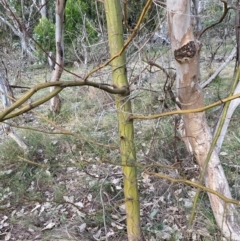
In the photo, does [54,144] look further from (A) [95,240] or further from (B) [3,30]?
(B) [3,30]

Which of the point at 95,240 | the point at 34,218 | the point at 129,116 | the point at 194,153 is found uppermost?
the point at 129,116

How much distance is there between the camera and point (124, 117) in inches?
54.7

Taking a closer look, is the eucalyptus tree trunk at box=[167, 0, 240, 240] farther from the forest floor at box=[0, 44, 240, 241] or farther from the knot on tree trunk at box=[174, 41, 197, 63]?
the forest floor at box=[0, 44, 240, 241]

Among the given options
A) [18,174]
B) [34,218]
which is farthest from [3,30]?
[34,218]

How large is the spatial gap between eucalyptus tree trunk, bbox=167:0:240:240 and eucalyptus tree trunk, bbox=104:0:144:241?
0.37m

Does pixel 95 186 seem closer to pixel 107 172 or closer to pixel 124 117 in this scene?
pixel 107 172

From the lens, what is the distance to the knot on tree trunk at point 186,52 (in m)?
1.54

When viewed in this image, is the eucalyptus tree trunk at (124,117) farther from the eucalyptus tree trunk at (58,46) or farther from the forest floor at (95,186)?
the eucalyptus tree trunk at (58,46)

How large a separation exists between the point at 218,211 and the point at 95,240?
812 mm

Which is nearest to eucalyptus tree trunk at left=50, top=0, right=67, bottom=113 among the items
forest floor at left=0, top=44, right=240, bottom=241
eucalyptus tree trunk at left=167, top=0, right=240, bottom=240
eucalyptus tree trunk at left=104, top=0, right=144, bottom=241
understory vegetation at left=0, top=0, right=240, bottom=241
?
understory vegetation at left=0, top=0, right=240, bottom=241

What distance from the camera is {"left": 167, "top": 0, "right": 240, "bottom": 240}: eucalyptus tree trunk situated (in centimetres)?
153

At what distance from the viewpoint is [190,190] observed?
2.34 metres

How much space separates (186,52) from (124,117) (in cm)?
48

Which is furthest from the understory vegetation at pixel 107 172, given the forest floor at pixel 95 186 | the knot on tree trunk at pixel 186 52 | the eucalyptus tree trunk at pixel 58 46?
the eucalyptus tree trunk at pixel 58 46
